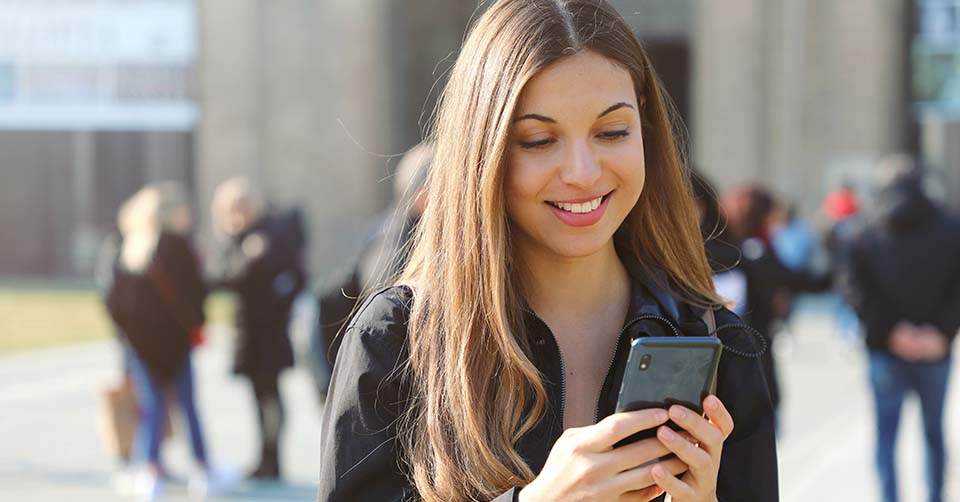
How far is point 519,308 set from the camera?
2283 mm

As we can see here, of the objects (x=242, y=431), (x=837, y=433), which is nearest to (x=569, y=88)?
(x=837, y=433)

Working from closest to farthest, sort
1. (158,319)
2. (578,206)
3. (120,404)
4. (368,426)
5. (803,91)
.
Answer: (368,426)
(578,206)
(158,319)
(120,404)
(803,91)

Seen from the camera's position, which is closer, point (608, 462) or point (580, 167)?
point (608, 462)

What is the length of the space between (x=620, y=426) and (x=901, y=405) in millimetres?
5788

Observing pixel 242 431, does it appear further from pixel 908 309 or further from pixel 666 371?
pixel 666 371

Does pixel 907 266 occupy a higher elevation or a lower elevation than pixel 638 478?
lower

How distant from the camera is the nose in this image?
2.22 metres

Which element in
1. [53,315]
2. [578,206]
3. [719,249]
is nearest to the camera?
[578,206]

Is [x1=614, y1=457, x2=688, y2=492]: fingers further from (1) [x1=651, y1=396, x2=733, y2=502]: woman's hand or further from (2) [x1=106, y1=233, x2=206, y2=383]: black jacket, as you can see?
(2) [x1=106, y1=233, x2=206, y2=383]: black jacket

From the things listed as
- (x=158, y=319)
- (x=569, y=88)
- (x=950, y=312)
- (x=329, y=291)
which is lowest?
(x=158, y=319)

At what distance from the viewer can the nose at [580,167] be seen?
2.22 metres

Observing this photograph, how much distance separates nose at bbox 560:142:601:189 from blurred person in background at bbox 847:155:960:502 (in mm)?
5361

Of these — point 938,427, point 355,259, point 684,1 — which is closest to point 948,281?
point 938,427

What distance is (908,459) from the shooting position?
9.02m
